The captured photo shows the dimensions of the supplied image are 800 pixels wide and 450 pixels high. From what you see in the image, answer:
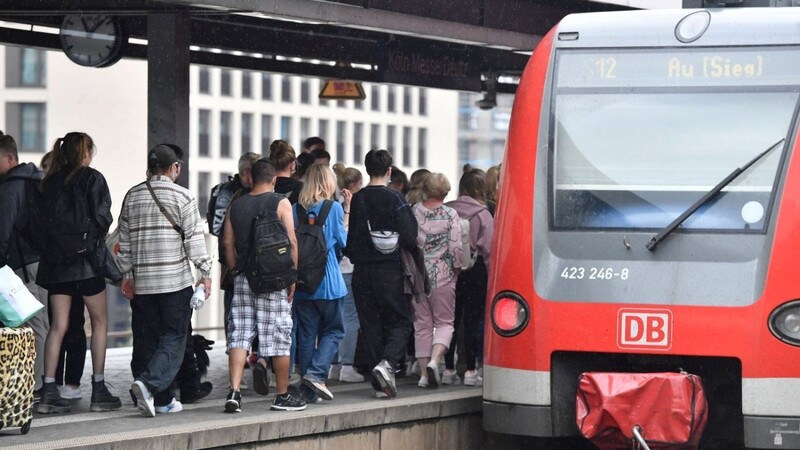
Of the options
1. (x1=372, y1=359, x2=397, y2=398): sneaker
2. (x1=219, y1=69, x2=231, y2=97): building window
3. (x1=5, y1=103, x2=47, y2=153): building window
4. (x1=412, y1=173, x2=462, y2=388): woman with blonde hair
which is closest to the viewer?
(x1=372, y1=359, x2=397, y2=398): sneaker

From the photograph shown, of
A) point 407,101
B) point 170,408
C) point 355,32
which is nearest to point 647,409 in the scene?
point 170,408

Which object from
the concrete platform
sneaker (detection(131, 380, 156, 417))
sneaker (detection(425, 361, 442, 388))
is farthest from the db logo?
sneaker (detection(425, 361, 442, 388))

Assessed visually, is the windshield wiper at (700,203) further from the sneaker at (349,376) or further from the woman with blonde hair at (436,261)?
the sneaker at (349,376)

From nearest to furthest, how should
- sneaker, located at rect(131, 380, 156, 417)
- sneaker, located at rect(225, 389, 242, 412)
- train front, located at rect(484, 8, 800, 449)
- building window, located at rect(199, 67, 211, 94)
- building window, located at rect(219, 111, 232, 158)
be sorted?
train front, located at rect(484, 8, 800, 449), sneaker, located at rect(131, 380, 156, 417), sneaker, located at rect(225, 389, 242, 412), building window, located at rect(199, 67, 211, 94), building window, located at rect(219, 111, 232, 158)

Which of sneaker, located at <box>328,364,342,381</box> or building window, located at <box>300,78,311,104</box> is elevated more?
building window, located at <box>300,78,311,104</box>

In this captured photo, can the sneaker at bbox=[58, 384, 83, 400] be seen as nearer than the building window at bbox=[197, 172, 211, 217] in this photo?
Yes

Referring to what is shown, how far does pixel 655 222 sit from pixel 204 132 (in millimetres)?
68771

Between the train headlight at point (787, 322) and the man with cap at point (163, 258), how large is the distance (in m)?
3.36

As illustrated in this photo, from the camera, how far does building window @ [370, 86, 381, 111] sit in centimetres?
8750

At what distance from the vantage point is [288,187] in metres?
12.0

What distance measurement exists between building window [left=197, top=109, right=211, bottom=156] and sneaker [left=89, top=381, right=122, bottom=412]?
6687 centimetres

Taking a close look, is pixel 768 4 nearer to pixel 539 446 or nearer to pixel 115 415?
pixel 539 446

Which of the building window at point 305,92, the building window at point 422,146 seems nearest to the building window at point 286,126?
the building window at point 305,92

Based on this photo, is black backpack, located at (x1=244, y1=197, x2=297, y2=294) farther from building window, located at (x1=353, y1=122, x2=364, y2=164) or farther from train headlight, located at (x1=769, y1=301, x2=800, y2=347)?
building window, located at (x1=353, y1=122, x2=364, y2=164)
